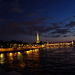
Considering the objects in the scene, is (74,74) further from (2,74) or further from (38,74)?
(2,74)

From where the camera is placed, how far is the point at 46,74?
49.9 feet

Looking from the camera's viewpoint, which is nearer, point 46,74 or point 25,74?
point 25,74

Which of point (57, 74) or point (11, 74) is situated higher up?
point (11, 74)

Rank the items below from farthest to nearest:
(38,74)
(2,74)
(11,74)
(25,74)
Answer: (38,74) < (25,74) < (2,74) < (11,74)

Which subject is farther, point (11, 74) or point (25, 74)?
point (25, 74)

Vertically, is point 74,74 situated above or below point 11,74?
below

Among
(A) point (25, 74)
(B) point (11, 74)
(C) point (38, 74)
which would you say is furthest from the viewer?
(C) point (38, 74)

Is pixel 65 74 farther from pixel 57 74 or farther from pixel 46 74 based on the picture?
pixel 46 74

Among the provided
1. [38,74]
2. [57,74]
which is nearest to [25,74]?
[38,74]

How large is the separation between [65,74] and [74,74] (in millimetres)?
1114

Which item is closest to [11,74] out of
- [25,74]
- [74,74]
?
[25,74]

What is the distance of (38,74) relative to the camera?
595 inches

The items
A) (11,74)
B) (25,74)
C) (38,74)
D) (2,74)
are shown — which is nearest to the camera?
(11,74)

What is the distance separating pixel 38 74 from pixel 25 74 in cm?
352
